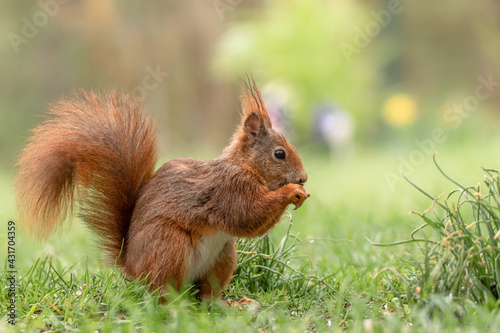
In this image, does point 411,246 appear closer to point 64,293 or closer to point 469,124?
point 64,293

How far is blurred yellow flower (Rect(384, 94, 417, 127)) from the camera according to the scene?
961 centimetres

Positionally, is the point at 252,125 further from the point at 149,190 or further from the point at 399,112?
the point at 399,112

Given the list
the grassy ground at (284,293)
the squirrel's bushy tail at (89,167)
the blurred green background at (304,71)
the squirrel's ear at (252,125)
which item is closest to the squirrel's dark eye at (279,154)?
the squirrel's ear at (252,125)

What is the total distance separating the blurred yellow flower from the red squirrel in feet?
24.6

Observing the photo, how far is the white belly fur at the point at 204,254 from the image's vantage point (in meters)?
2.23

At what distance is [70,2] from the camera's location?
1309cm

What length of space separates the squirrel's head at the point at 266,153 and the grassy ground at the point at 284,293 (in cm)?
25

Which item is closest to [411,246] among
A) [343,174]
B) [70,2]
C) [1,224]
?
[1,224]

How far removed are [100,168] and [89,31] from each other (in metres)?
10.4

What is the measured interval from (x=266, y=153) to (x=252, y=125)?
0.43 feet

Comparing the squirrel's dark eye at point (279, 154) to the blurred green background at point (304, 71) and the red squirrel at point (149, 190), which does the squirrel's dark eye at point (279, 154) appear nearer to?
the red squirrel at point (149, 190)

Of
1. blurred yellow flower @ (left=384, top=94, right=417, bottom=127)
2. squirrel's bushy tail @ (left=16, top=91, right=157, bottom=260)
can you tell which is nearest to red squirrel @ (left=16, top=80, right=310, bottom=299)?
squirrel's bushy tail @ (left=16, top=91, right=157, bottom=260)

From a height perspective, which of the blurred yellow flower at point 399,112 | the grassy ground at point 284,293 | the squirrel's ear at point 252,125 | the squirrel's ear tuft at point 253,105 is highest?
the blurred yellow flower at point 399,112

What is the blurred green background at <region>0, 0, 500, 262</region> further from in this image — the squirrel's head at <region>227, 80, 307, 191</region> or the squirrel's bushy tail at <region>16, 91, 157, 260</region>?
the squirrel's bushy tail at <region>16, 91, 157, 260</region>
